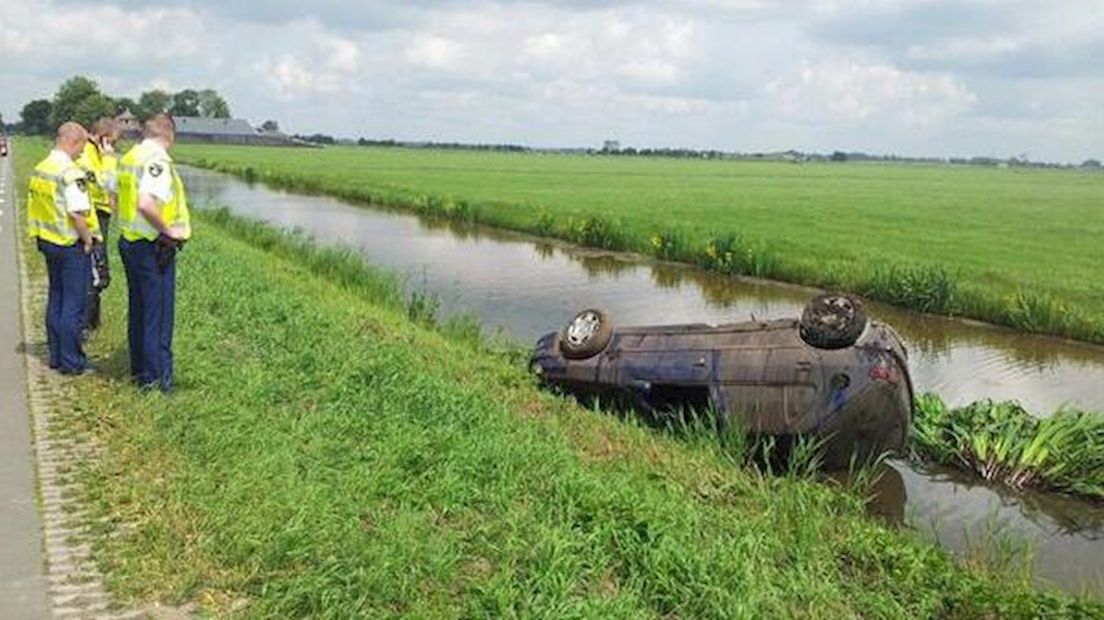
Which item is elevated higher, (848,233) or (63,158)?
(63,158)

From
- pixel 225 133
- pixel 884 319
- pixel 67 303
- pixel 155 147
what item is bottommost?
pixel 884 319

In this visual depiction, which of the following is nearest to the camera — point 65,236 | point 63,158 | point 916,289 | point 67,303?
point 63,158

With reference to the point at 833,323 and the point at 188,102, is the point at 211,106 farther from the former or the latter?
the point at 833,323

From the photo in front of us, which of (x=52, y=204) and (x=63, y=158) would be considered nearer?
(x=63, y=158)

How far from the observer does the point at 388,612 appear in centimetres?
418

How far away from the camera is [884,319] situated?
18500 millimetres

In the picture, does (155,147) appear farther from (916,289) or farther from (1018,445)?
(916,289)

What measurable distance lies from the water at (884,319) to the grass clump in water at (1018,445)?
209mm

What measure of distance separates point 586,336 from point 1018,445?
4356 millimetres

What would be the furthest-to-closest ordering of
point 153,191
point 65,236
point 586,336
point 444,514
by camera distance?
point 586,336
point 65,236
point 153,191
point 444,514

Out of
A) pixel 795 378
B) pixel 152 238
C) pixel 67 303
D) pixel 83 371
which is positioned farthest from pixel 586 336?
pixel 67 303

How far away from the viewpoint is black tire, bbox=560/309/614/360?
10000mm

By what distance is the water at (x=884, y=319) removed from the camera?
8.17 metres

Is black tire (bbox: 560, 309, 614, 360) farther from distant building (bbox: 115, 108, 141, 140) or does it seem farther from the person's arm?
distant building (bbox: 115, 108, 141, 140)
